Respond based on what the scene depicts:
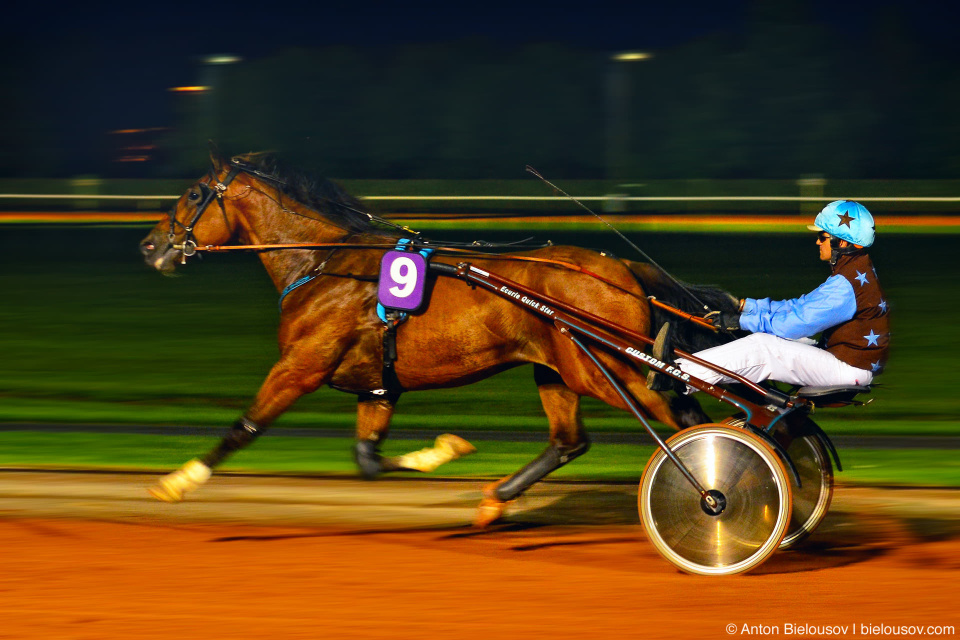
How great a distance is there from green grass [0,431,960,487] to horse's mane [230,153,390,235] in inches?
57.6

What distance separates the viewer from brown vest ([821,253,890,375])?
14.9 ft

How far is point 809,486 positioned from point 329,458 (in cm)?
288

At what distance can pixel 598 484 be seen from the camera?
6285mm

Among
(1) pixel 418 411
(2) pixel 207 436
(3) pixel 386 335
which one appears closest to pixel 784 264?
(1) pixel 418 411

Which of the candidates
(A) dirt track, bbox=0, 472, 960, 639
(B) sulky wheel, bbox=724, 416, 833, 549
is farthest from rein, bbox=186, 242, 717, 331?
(A) dirt track, bbox=0, 472, 960, 639

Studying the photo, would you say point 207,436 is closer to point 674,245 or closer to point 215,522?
point 215,522

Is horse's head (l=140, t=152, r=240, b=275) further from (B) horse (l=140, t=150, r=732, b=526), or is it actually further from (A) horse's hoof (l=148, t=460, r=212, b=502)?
(A) horse's hoof (l=148, t=460, r=212, b=502)

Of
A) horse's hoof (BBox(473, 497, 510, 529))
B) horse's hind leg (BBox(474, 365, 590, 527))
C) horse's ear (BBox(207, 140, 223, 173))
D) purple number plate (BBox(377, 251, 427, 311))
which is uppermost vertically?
horse's ear (BBox(207, 140, 223, 173))

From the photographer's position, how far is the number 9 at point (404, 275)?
16.7 feet

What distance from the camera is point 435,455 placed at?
18.6 ft

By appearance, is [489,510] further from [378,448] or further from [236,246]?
[236,246]

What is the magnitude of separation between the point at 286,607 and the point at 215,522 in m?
1.33

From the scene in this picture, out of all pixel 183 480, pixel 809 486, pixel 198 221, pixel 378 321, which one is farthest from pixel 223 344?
pixel 809 486

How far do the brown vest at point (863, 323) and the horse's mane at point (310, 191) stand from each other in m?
2.11
